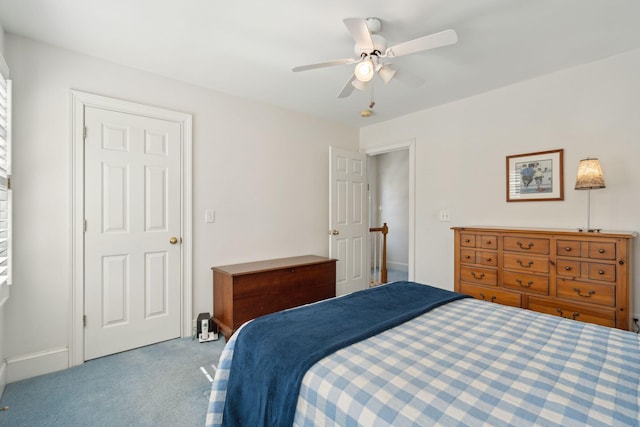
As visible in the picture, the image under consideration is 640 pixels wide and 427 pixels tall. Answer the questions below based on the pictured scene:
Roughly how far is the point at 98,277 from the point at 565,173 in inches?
160

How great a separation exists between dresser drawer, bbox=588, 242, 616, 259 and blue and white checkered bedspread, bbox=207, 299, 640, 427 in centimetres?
99

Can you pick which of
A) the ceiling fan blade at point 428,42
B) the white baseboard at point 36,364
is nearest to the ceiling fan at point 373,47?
the ceiling fan blade at point 428,42

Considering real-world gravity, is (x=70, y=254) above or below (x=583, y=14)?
below

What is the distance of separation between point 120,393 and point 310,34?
2.73 metres

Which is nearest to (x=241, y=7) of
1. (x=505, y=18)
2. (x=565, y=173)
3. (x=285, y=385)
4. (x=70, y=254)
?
(x=505, y=18)

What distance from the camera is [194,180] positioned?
2.93m

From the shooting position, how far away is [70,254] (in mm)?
2318

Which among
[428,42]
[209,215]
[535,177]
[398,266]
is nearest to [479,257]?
[535,177]

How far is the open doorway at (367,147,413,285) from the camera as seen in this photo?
5828mm

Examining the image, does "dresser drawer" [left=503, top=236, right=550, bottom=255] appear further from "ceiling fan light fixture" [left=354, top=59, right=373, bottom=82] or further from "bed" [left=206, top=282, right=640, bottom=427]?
"ceiling fan light fixture" [left=354, top=59, right=373, bottom=82]

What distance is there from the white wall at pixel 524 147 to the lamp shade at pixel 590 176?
25cm

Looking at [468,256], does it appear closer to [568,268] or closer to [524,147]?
[568,268]

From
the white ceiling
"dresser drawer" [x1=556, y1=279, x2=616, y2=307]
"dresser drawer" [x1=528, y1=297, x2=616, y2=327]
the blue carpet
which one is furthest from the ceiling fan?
the blue carpet

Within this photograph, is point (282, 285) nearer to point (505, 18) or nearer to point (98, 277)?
point (98, 277)
